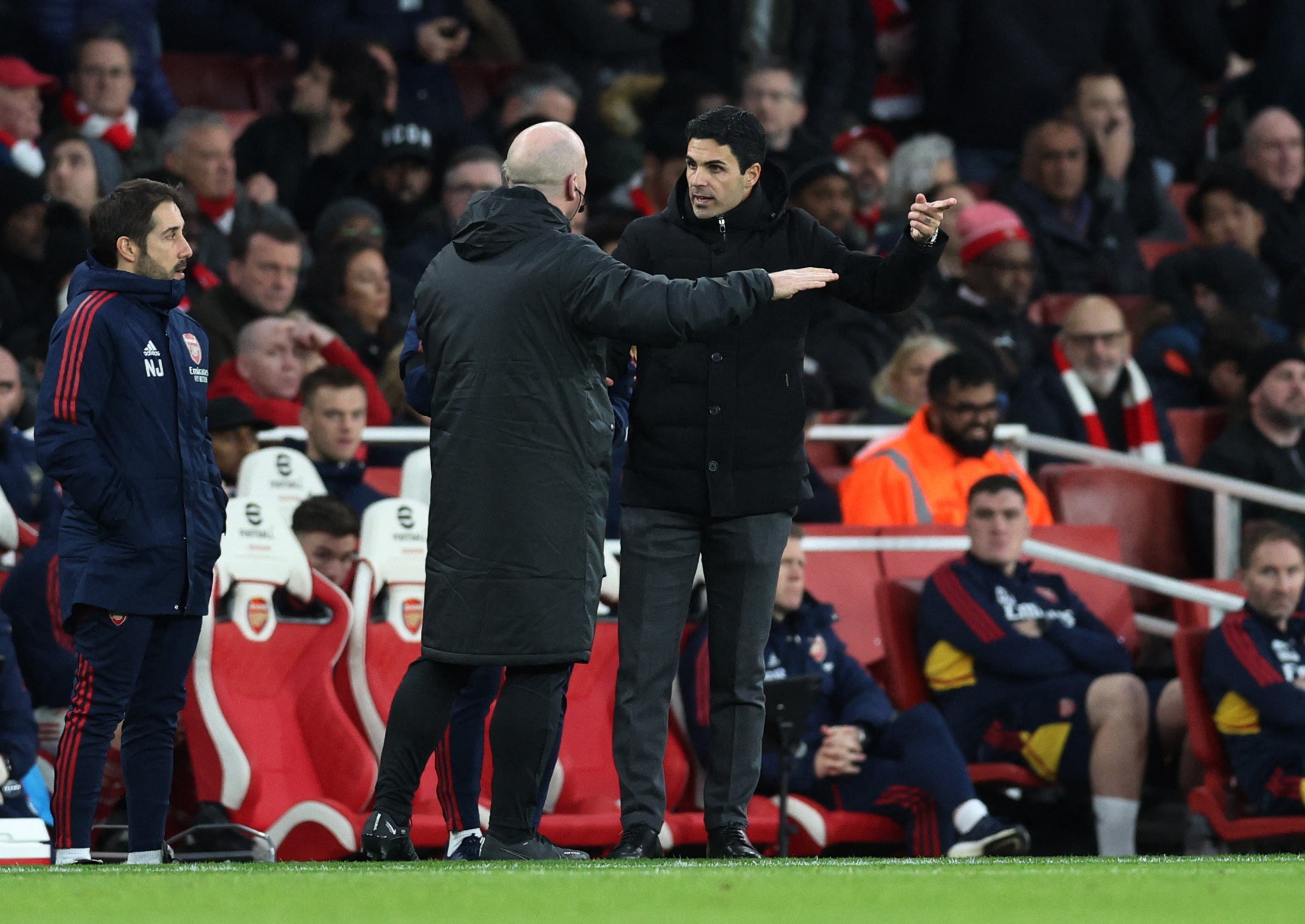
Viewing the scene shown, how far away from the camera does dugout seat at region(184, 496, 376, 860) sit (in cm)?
749

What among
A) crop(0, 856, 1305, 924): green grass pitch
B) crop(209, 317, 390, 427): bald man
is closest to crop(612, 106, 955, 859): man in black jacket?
crop(0, 856, 1305, 924): green grass pitch

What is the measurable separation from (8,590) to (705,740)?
2.36 meters

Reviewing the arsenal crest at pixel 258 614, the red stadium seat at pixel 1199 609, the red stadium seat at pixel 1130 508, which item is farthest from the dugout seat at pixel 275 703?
the red stadium seat at pixel 1130 508

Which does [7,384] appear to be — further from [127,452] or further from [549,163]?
[549,163]

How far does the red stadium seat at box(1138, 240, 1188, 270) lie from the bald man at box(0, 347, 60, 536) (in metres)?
7.25

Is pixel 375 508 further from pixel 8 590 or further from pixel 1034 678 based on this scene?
pixel 1034 678

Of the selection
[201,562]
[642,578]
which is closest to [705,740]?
[642,578]

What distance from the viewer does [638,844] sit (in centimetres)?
581

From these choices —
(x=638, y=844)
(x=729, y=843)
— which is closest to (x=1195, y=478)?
(x=729, y=843)

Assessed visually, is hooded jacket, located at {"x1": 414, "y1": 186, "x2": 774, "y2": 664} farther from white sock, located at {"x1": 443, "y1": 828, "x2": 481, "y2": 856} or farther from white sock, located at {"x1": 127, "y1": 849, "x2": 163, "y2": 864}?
white sock, located at {"x1": 127, "y1": 849, "x2": 163, "y2": 864}

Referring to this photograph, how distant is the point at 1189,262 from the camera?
12727 mm

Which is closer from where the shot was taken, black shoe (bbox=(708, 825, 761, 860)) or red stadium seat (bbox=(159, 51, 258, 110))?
black shoe (bbox=(708, 825, 761, 860))

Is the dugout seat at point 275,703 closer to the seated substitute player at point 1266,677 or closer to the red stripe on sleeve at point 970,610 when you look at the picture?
the red stripe on sleeve at point 970,610

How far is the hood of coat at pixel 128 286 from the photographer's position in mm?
5734
